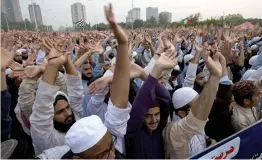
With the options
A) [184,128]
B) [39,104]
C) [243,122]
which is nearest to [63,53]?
[39,104]

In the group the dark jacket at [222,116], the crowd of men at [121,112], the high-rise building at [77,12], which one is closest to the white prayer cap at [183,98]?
the crowd of men at [121,112]

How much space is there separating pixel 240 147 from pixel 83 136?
1.23 m

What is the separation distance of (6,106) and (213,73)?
147 centimetres

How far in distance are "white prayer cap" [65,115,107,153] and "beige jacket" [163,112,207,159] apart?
631mm

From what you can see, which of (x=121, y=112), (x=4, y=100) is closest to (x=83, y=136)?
(x=121, y=112)

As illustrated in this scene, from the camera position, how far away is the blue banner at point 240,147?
5.23 feet

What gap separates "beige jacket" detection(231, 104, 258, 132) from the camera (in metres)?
2.33

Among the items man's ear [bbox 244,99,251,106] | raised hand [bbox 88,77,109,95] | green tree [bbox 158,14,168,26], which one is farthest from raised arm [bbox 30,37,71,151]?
green tree [bbox 158,14,168,26]

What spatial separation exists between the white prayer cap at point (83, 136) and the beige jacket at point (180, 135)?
631mm

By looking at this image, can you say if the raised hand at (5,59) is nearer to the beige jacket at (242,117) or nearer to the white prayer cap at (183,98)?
the white prayer cap at (183,98)

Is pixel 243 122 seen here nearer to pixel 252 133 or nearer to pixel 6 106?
pixel 252 133

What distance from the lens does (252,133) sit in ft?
6.10

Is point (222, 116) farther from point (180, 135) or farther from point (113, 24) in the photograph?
point (113, 24)

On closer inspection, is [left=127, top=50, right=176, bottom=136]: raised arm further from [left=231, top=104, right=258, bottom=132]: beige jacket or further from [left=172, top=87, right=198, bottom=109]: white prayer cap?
[left=231, top=104, right=258, bottom=132]: beige jacket
